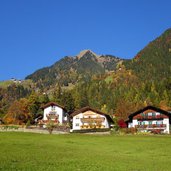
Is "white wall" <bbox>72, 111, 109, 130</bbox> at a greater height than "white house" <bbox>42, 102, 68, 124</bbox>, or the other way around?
"white house" <bbox>42, 102, 68, 124</bbox>

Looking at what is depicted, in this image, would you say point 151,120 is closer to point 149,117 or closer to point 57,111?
point 149,117

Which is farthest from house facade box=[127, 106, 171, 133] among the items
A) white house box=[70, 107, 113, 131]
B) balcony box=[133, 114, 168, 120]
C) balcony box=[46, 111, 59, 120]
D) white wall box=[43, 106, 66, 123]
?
balcony box=[46, 111, 59, 120]

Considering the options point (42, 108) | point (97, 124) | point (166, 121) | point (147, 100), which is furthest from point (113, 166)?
point (147, 100)

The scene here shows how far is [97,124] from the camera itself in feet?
357

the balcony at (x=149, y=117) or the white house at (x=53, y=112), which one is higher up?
the white house at (x=53, y=112)

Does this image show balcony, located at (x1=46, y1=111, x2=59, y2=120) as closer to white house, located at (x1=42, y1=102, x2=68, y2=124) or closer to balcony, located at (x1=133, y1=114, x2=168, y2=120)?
white house, located at (x1=42, y1=102, x2=68, y2=124)

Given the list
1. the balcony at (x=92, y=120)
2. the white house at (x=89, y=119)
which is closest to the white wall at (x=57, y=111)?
the white house at (x=89, y=119)

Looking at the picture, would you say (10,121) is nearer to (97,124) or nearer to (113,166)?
(97,124)

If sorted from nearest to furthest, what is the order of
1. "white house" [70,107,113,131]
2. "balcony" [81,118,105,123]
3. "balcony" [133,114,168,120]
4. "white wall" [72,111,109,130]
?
"balcony" [133,114,168,120], "white house" [70,107,113,131], "balcony" [81,118,105,123], "white wall" [72,111,109,130]

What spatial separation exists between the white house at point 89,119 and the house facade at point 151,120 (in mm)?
10005

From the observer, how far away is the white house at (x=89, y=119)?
108850 mm

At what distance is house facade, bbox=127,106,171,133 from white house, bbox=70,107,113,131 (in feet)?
32.8

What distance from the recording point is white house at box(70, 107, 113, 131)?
10885cm

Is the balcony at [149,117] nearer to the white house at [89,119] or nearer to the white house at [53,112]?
the white house at [89,119]
